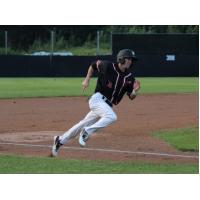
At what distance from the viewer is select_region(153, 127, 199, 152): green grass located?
12.2m

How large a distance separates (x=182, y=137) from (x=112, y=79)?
3.66 m

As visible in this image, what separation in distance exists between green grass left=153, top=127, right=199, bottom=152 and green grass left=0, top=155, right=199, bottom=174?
8.44 ft

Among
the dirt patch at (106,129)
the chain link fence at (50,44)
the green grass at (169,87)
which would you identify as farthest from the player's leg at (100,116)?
the chain link fence at (50,44)

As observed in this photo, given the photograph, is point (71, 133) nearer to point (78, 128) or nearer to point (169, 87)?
point (78, 128)

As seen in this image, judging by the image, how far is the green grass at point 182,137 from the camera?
12.2 meters

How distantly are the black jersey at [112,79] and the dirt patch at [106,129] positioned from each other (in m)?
1.17

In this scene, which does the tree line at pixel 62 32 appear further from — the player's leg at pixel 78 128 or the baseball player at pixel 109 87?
the baseball player at pixel 109 87

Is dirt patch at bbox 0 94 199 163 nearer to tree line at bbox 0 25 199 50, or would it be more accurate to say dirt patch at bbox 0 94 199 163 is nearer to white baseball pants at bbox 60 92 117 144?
white baseball pants at bbox 60 92 117 144

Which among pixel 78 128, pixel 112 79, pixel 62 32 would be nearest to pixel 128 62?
pixel 112 79

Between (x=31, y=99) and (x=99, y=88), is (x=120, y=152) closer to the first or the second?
(x=99, y=88)

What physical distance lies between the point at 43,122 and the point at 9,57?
1074 inches

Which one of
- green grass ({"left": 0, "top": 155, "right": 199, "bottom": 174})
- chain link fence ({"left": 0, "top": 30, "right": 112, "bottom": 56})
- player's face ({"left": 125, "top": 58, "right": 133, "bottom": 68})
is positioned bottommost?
green grass ({"left": 0, "top": 155, "right": 199, "bottom": 174})

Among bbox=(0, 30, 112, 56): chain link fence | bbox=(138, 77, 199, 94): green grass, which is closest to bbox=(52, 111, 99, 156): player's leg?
bbox=(138, 77, 199, 94): green grass

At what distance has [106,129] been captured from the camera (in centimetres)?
1527
